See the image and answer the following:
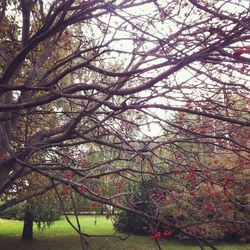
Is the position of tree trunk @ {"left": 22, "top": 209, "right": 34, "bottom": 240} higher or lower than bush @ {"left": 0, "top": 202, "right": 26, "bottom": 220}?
lower

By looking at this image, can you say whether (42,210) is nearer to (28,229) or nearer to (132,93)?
(28,229)

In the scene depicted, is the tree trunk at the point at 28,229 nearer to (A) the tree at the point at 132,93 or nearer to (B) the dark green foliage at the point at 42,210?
(B) the dark green foliage at the point at 42,210

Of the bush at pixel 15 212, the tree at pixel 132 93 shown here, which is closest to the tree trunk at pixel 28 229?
the bush at pixel 15 212

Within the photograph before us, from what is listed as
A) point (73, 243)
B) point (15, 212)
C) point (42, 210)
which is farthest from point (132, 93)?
point (15, 212)

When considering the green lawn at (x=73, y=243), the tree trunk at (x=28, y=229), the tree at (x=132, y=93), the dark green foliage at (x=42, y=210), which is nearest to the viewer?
the tree at (x=132, y=93)

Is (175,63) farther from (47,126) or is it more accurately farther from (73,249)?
(73,249)

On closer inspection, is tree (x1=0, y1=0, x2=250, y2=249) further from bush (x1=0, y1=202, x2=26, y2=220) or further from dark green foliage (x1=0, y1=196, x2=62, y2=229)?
bush (x1=0, y1=202, x2=26, y2=220)

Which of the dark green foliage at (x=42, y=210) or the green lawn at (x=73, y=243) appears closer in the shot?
the dark green foliage at (x=42, y=210)

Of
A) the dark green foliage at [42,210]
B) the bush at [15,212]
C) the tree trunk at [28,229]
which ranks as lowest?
the tree trunk at [28,229]

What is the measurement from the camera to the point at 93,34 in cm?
755

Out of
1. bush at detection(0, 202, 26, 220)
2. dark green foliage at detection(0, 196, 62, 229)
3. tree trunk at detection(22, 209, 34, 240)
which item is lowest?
tree trunk at detection(22, 209, 34, 240)

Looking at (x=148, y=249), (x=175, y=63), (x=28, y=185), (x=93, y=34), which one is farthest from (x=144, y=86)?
(x=148, y=249)

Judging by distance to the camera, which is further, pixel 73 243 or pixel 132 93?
pixel 73 243

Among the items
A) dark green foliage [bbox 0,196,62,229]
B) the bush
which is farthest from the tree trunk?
the bush
